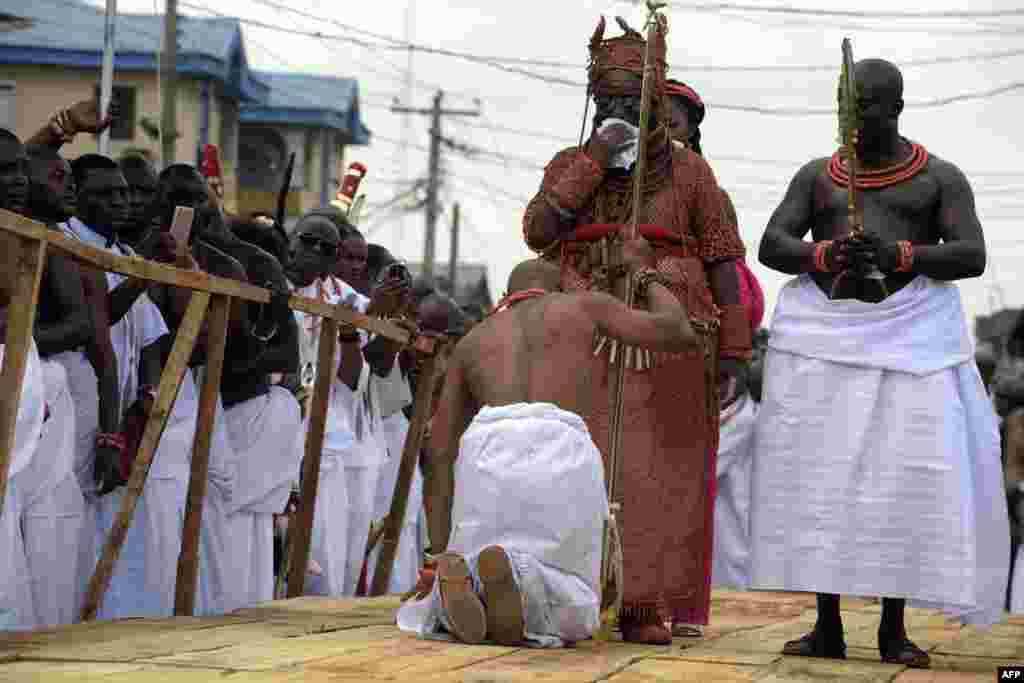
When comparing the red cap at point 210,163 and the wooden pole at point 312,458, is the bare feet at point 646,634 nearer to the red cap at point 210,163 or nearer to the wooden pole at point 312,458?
the wooden pole at point 312,458

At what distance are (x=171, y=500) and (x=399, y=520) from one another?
2514mm

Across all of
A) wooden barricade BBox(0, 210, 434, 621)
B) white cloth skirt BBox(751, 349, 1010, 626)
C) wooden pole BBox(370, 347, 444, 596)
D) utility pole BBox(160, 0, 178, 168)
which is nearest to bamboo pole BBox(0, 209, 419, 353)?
wooden barricade BBox(0, 210, 434, 621)

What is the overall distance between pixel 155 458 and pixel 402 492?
8.42 ft

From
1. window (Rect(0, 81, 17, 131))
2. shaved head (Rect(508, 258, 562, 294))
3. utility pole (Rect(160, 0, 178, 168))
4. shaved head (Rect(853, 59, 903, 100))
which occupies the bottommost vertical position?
shaved head (Rect(508, 258, 562, 294))

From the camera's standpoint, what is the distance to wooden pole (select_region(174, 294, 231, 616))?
27.8 ft

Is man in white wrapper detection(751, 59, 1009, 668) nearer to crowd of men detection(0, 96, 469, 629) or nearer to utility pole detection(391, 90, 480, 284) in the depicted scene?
crowd of men detection(0, 96, 469, 629)

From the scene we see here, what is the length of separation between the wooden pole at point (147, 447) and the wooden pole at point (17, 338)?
54.4 inches

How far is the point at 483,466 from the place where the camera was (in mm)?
6668

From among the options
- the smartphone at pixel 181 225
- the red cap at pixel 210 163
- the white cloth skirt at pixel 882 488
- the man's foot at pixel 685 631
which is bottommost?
the man's foot at pixel 685 631

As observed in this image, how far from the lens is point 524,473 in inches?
261

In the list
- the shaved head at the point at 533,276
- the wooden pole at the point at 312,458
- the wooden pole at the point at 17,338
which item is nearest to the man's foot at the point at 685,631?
the shaved head at the point at 533,276

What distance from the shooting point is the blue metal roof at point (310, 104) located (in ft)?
168

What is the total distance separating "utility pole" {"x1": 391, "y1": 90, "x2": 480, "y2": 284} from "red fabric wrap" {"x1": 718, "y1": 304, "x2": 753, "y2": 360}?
1529 inches

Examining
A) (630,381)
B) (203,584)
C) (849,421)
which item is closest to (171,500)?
(203,584)
